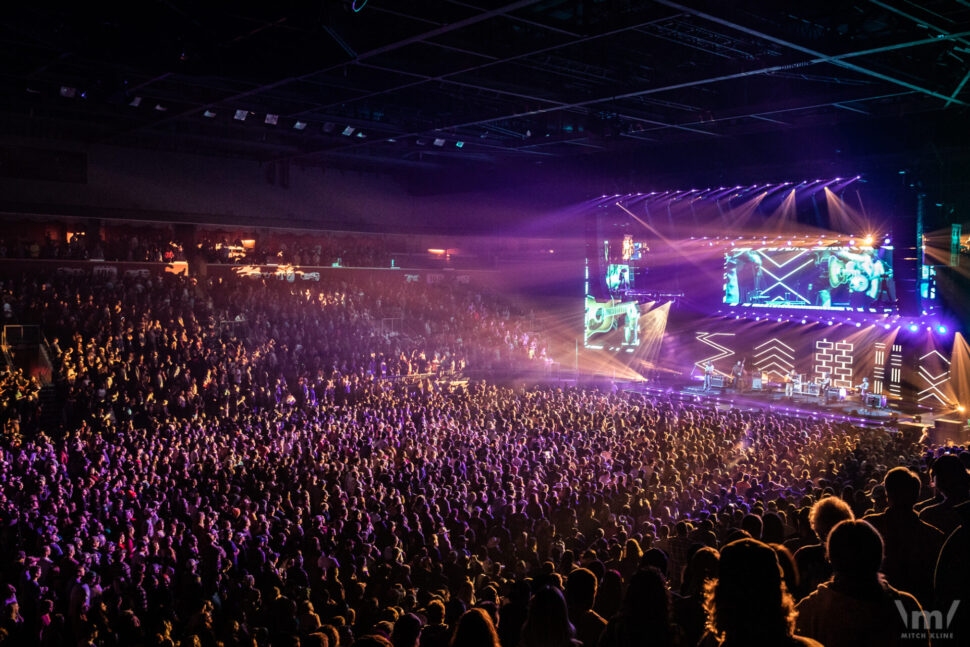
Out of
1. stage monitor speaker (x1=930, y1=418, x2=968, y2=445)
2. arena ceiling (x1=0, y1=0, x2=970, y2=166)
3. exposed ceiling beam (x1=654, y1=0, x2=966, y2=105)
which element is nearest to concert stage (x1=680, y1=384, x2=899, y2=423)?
stage monitor speaker (x1=930, y1=418, x2=968, y2=445)

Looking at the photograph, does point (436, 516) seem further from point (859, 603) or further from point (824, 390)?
point (824, 390)

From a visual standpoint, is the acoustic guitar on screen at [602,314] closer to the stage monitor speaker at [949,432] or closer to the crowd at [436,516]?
the crowd at [436,516]

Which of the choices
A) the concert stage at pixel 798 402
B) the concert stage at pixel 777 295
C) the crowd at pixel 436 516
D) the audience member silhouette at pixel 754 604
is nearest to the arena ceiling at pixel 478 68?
the concert stage at pixel 777 295

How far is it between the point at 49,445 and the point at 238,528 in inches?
249

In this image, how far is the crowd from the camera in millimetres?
3051

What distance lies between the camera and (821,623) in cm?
273

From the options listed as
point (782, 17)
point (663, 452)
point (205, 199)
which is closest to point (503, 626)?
point (663, 452)

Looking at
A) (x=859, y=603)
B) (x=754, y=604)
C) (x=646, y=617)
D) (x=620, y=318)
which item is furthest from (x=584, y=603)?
(x=620, y=318)

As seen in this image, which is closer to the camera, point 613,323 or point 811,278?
point 811,278

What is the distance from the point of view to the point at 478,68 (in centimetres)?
1477

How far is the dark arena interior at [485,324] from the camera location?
5.61 m

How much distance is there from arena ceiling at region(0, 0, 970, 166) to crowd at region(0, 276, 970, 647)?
6.54 m

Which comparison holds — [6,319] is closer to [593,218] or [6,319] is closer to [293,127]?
[293,127]

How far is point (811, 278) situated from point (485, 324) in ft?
41.5
